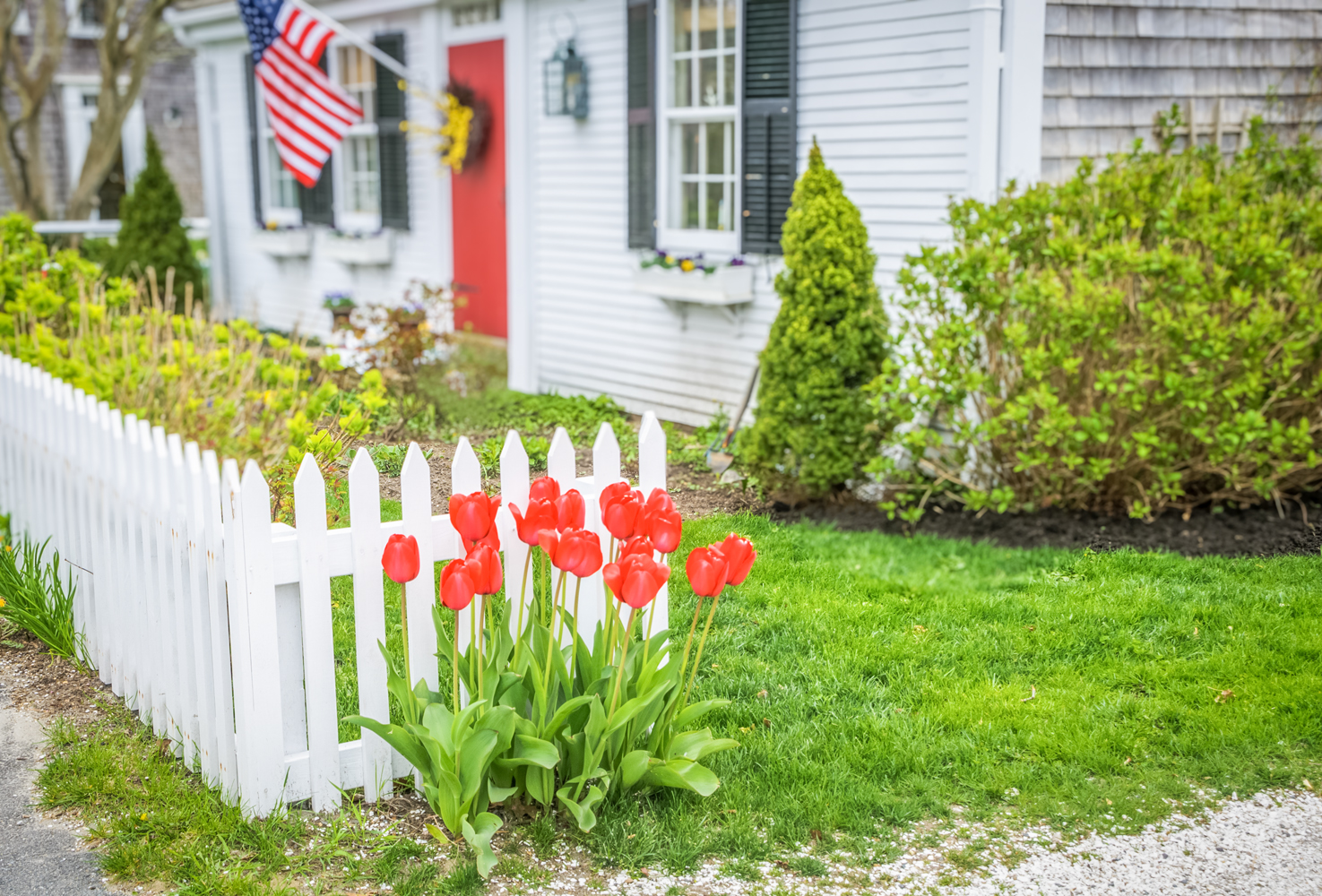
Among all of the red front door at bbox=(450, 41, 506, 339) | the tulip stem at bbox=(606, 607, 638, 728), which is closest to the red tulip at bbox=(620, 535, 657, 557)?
the tulip stem at bbox=(606, 607, 638, 728)

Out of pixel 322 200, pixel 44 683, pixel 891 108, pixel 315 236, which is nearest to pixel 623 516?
pixel 44 683

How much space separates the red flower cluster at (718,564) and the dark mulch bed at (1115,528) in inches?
95.9

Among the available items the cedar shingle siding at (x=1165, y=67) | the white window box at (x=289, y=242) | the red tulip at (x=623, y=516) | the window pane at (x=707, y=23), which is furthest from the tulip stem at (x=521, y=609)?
the white window box at (x=289, y=242)

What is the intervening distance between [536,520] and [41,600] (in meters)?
2.24

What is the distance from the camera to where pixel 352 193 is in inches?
458

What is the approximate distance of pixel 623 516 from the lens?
281 centimetres

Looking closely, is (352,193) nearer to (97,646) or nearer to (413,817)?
(97,646)

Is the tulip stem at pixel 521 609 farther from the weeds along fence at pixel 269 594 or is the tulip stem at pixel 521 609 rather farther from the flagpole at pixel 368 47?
the flagpole at pixel 368 47

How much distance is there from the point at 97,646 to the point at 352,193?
8.45m

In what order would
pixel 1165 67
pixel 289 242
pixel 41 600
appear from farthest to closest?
pixel 289 242 → pixel 1165 67 → pixel 41 600

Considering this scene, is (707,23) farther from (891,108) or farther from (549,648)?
(549,648)

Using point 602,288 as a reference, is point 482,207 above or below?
above

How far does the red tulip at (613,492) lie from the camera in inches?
113

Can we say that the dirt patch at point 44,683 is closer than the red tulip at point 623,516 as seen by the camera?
No
